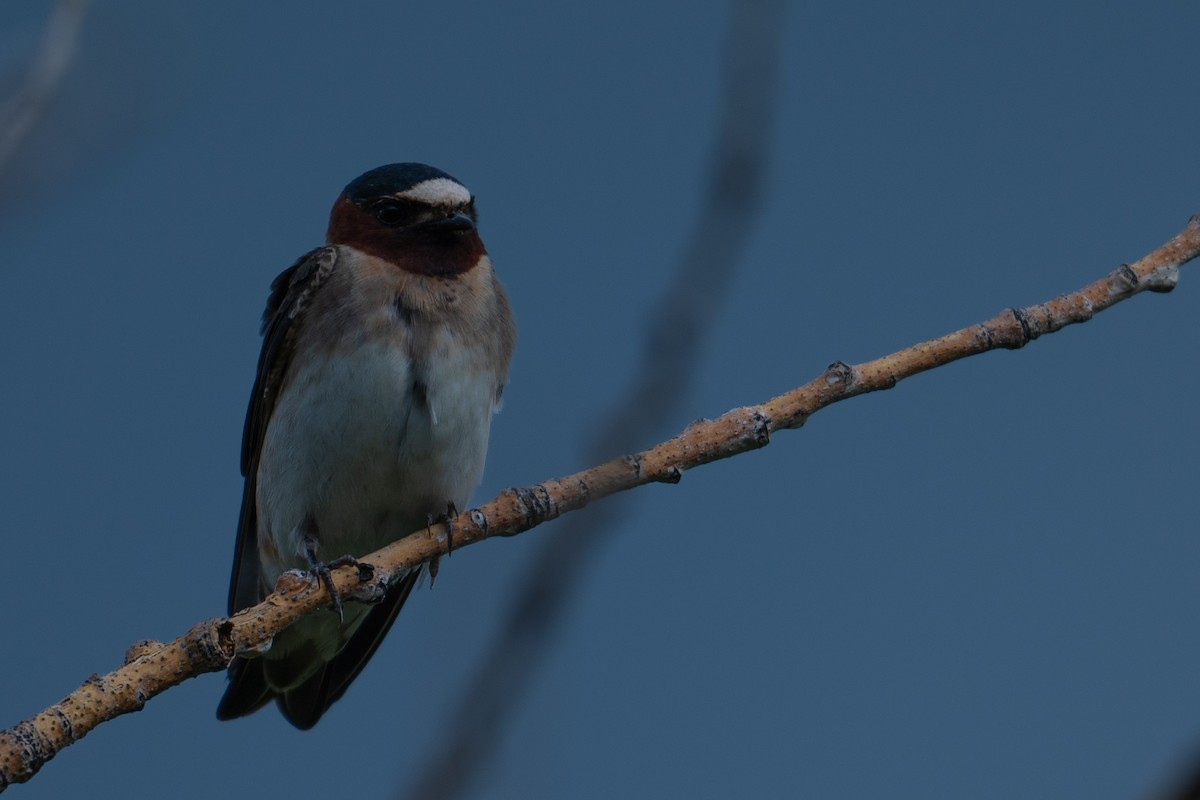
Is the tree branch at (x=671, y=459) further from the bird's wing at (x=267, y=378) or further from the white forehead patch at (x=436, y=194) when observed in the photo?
the white forehead patch at (x=436, y=194)

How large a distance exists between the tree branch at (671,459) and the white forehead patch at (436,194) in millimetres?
1942

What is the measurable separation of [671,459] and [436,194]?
7.47ft

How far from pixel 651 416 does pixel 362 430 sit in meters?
2.75

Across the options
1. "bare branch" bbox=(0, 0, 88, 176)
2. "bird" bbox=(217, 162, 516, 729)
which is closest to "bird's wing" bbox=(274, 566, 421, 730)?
"bird" bbox=(217, 162, 516, 729)

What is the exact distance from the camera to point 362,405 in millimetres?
4105

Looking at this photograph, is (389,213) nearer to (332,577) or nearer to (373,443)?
(373,443)

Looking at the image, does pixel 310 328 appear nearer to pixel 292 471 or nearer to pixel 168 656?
pixel 292 471

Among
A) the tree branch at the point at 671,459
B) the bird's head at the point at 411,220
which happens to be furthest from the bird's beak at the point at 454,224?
the tree branch at the point at 671,459

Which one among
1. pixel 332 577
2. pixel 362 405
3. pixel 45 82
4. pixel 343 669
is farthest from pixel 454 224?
pixel 45 82

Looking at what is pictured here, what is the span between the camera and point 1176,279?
2.68 metres

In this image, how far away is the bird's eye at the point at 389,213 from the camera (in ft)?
15.4

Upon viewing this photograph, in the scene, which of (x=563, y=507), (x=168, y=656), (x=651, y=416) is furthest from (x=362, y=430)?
(x=651, y=416)

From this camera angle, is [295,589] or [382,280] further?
[382,280]

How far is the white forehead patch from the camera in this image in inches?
185
